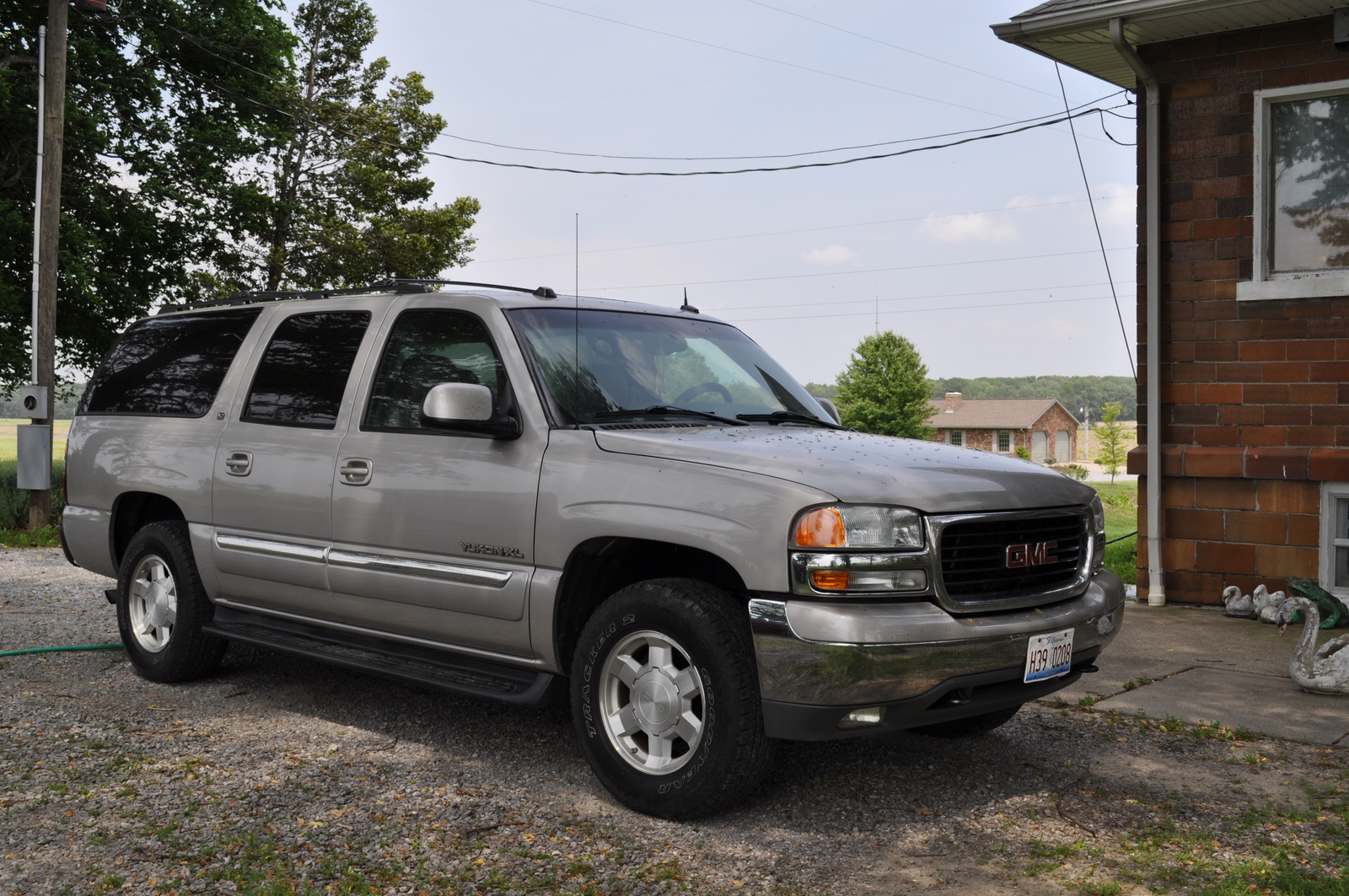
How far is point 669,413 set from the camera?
5031 millimetres

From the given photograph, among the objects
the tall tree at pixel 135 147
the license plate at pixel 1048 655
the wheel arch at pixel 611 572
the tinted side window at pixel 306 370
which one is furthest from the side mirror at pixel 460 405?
the tall tree at pixel 135 147

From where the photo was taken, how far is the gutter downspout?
8.96 meters

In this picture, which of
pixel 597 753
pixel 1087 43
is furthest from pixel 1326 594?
pixel 597 753

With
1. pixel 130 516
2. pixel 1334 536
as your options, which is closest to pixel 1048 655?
pixel 130 516

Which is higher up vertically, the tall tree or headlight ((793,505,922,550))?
the tall tree

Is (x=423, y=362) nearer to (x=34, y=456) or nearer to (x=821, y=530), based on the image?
(x=821, y=530)

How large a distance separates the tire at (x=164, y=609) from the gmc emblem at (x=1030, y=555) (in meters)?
4.13

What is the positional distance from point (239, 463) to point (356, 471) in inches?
37.7

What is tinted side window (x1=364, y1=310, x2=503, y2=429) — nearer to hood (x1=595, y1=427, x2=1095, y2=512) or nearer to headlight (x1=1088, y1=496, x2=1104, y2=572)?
hood (x1=595, y1=427, x2=1095, y2=512)

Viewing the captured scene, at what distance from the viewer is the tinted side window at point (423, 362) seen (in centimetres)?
513

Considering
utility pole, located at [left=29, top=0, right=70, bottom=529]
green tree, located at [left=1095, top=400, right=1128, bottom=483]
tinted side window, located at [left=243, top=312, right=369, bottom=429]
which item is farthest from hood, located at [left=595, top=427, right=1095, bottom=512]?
green tree, located at [left=1095, top=400, right=1128, bottom=483]

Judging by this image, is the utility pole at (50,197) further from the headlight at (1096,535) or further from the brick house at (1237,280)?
the headlight at (1096,535)

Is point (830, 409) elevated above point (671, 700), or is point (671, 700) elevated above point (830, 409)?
point (830, 409)

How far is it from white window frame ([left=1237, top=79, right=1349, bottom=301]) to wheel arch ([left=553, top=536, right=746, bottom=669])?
5933 mm
